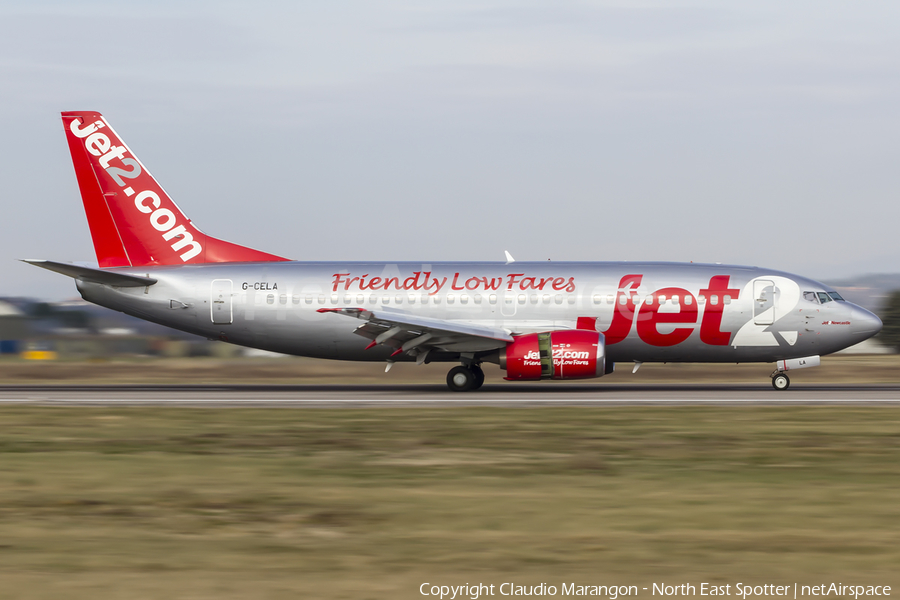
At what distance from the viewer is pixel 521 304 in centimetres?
2855

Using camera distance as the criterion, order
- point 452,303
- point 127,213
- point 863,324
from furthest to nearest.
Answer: point 127,213, point 452,303, point 863,324

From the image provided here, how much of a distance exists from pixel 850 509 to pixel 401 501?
5.06 meters

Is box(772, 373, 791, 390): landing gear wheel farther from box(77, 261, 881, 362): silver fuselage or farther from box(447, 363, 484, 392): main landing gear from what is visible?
box(447, 363, 484, 392): main landing gear

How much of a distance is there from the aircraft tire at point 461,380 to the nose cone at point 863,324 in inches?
443

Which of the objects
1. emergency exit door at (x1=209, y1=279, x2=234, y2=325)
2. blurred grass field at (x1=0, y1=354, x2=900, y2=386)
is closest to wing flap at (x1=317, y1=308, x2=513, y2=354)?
emergency exit door at (x1=209, y1=279, x2=234, y2=325)

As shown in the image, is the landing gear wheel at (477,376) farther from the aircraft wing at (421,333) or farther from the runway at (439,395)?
the aircraft wing at (421,333)

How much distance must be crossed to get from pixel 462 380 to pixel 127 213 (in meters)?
12.4

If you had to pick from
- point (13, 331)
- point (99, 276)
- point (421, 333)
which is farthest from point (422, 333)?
point (13, 331)

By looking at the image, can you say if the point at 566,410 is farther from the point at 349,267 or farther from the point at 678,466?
the point at 349,267

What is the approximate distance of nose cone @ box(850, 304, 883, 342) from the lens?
27.8 m

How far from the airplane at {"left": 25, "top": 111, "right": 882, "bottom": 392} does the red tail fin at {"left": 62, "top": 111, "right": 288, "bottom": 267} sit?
0.15 feet

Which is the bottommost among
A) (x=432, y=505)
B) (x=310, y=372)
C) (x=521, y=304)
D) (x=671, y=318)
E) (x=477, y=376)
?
(x=310, y=372)

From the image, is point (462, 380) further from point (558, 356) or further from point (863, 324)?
point (863, 324)

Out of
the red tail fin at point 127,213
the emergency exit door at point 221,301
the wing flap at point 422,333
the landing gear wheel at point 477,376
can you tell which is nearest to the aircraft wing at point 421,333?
the wing flap at point 422,333
